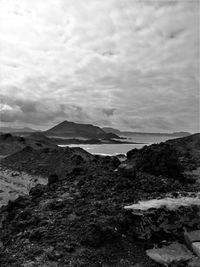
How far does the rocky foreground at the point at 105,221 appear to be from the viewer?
8020mm

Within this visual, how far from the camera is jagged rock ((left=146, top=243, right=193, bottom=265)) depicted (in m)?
7.76

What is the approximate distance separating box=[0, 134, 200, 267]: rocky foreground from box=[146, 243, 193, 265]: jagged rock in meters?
0.03

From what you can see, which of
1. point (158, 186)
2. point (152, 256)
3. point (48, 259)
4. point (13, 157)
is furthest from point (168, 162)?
point (13, 157)

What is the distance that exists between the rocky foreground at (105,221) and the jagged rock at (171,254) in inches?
1.1

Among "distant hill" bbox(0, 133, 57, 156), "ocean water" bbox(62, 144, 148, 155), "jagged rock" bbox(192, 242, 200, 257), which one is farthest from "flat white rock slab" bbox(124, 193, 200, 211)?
"ocean water" bbox(62, 144, 148, 155)

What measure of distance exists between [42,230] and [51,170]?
20.3 metres

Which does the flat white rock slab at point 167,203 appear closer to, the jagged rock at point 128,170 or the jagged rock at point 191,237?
the jagged rock at point 191,237

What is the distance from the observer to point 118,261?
25.9ft

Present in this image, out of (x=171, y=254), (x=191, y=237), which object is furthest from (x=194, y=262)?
(x=191, y=237)

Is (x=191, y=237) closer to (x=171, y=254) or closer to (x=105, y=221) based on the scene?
(x=171, y=254)

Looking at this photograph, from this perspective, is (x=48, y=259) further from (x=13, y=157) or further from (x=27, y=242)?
(x=13, y=157)

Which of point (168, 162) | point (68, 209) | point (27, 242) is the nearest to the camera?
point (27, 242)

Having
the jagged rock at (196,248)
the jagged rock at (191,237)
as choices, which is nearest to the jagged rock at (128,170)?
the jagged rock at (191,237)

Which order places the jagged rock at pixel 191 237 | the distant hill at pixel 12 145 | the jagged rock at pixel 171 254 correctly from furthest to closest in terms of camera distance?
the distant hill at pixel 12 145 < the jagged rock at pixel 191 237 < the jagged rock at pixel 171 254
